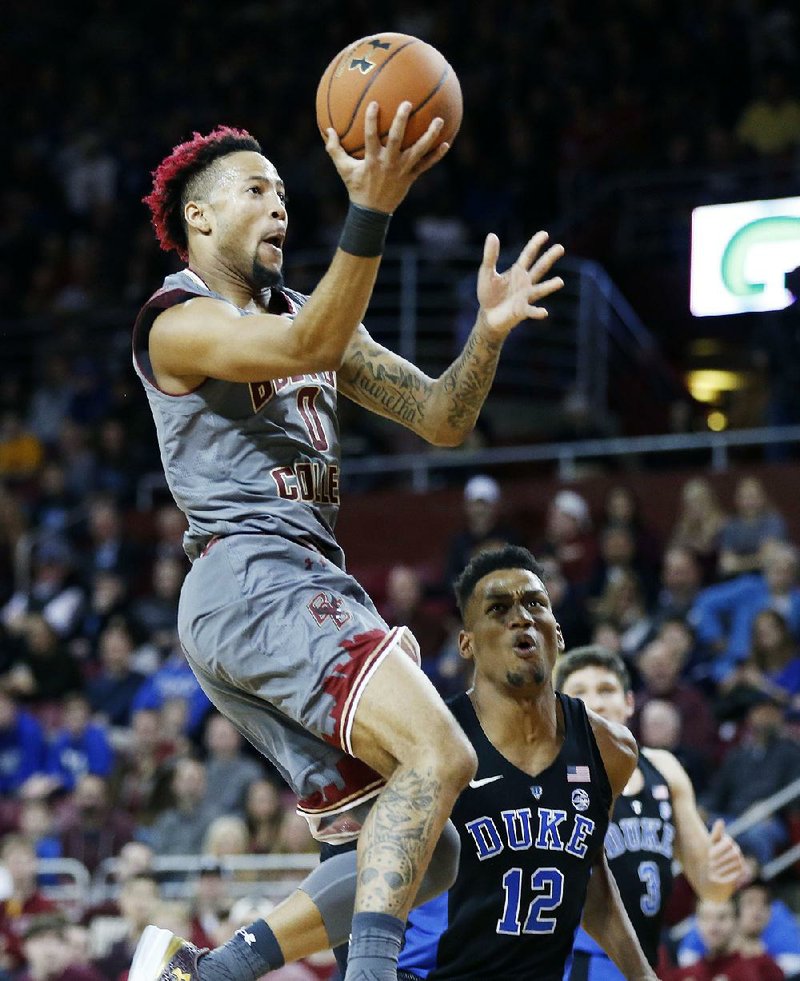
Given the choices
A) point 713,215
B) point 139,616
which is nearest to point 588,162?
point 713,215

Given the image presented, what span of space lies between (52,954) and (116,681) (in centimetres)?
347

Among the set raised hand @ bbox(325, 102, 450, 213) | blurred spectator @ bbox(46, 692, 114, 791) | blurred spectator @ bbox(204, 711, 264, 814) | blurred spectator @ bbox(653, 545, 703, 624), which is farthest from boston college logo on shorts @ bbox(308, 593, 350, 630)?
blurred spectator @ bbox(46, 692, 114, 791)

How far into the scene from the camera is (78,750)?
12062mm

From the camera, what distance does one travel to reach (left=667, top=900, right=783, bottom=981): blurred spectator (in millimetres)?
7660

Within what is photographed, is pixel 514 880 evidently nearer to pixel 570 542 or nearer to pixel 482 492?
pixel 570 542

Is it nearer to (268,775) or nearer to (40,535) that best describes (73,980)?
(268,775)

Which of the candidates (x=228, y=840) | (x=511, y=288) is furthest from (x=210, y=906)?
(x=511, y=288)

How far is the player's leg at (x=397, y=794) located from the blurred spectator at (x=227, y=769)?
22.5 ft

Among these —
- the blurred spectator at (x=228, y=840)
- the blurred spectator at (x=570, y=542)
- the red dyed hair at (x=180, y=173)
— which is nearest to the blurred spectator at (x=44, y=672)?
the blurred spectator at (x=228, y=840)

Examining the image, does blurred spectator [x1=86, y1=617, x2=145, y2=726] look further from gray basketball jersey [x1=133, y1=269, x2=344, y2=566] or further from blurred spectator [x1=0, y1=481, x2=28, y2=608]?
gray basketball jersey [x1=133, y1=269, x2=344, y2=566]

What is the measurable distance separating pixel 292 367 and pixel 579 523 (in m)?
8.36

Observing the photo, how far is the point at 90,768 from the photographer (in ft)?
39.3

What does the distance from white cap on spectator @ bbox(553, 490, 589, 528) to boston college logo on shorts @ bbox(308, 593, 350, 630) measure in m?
8.07

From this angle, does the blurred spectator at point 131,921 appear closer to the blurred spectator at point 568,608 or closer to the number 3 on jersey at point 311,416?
the blurred spectator at point 568,608
